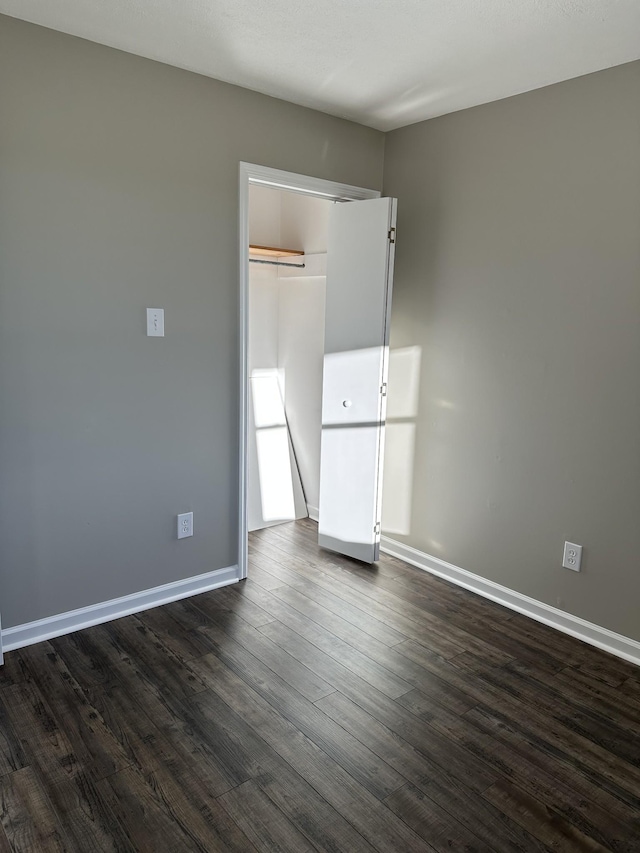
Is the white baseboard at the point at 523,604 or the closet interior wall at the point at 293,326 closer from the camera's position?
the white baseboard at the point at 523,604

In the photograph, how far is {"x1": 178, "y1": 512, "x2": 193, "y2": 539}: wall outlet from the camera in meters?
3.09

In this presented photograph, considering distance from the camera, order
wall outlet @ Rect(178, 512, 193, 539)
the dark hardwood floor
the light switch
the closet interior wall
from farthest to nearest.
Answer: the closet interior wall → wall outlet @ Rect(178, 512, 193, 539) → the light switch → the dark hardwood floor

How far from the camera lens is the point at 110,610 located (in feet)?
9.50


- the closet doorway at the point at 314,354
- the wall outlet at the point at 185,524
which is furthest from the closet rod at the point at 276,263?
the wall outlet at the point at 185,524

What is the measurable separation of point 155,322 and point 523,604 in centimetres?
226

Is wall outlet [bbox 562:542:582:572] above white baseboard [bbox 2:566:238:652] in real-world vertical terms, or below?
above

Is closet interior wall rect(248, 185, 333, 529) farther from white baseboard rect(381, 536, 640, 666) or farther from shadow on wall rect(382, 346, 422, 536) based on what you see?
white baseboard rect(381, 536, 640, 666)

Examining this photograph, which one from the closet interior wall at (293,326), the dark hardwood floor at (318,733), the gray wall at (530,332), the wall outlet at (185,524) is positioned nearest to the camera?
the dark hardwood floor at (318,733)

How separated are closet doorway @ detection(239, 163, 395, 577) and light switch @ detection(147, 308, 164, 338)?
0.45 m

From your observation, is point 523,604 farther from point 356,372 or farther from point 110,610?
point 110,610

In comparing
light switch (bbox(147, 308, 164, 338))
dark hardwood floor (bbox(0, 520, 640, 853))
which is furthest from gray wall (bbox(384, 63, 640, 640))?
light switch (bbox(147, 308, 164, 338))

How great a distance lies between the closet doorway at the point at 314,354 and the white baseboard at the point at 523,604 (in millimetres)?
263

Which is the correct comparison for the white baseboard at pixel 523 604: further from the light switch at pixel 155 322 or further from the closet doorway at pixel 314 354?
the light switch at pixel 155 322

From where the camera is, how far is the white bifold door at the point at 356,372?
3.37 metres
